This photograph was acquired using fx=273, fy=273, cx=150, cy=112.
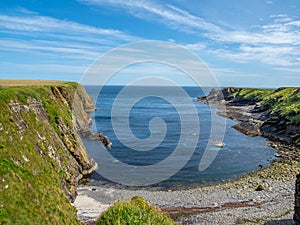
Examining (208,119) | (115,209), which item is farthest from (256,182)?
(208,119)

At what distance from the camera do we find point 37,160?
2528 cm

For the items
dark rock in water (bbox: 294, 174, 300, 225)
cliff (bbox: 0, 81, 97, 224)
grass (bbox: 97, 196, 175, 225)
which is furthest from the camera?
dark rock in water (bbox: 294, 174, 300, 225)

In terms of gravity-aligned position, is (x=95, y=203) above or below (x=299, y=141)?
below

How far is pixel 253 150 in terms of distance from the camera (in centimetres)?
6262

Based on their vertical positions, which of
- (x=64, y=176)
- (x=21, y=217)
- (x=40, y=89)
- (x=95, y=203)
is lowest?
(x=95, y=203)

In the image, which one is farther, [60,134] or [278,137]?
[278,137]

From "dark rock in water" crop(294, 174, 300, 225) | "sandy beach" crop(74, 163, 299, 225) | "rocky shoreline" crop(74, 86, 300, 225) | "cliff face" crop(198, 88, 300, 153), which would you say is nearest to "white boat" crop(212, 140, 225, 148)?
"cliff face" crop(198, 88, 300, 153)

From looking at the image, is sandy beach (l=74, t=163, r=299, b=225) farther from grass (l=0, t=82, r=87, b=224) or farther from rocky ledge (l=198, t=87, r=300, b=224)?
rocky ledge (l=198, t=87, r=300, b=224)

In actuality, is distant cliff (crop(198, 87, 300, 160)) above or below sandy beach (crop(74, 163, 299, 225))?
above

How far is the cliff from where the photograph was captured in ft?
58.3

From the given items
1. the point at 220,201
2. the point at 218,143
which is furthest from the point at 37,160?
the point at 218,143

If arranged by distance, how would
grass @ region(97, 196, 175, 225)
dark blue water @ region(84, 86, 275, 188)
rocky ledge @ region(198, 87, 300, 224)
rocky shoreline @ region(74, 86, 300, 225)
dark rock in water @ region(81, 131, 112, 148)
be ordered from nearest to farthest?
grass @ region(97, 196, 175, 225), rocky shoreline @ region(74, 86, 300, 225), dark blue water @ region(84, 86, 275, 188), rocky ledge @ region(198, 87, 300, 224), dark rock in water @ region(81, 131, 112, 148)

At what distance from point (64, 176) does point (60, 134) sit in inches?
293

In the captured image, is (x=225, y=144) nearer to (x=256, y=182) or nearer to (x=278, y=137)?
A: (x=278, y=137)
